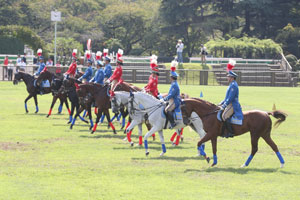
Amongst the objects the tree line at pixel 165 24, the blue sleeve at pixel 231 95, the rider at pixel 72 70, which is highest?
the tree line at pixel 165 24

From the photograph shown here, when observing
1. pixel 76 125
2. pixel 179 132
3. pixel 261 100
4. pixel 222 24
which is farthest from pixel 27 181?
pixel 222 24

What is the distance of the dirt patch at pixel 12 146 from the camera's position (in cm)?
1728

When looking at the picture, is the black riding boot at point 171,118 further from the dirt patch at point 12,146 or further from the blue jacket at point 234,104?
the dirt patch at point 12,146

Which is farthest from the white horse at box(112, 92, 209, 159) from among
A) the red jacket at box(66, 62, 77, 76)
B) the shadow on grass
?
the red jacket at box(66, 62, 77, 76)

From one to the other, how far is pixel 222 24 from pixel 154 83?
171 feet

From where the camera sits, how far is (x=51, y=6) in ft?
258

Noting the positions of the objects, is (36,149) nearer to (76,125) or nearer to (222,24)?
(76,125)

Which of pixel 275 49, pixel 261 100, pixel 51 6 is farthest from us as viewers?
pixel 51 6

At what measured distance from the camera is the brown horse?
14.8 m

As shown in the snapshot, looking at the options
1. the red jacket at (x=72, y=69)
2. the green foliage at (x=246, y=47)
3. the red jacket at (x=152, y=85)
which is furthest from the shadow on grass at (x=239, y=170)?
the green foliage at (x=246, y=47)

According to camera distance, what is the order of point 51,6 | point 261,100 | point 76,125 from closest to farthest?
point 76,125 < point 261,100 < point 51,6

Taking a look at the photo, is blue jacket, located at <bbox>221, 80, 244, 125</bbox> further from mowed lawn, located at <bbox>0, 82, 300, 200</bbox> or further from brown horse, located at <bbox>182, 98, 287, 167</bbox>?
mowed lawn, located at <bbox>0, 82, 300, 200</bbox>

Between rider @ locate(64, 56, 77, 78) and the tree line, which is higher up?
the tree line

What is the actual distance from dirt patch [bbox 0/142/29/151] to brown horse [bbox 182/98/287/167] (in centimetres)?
535
